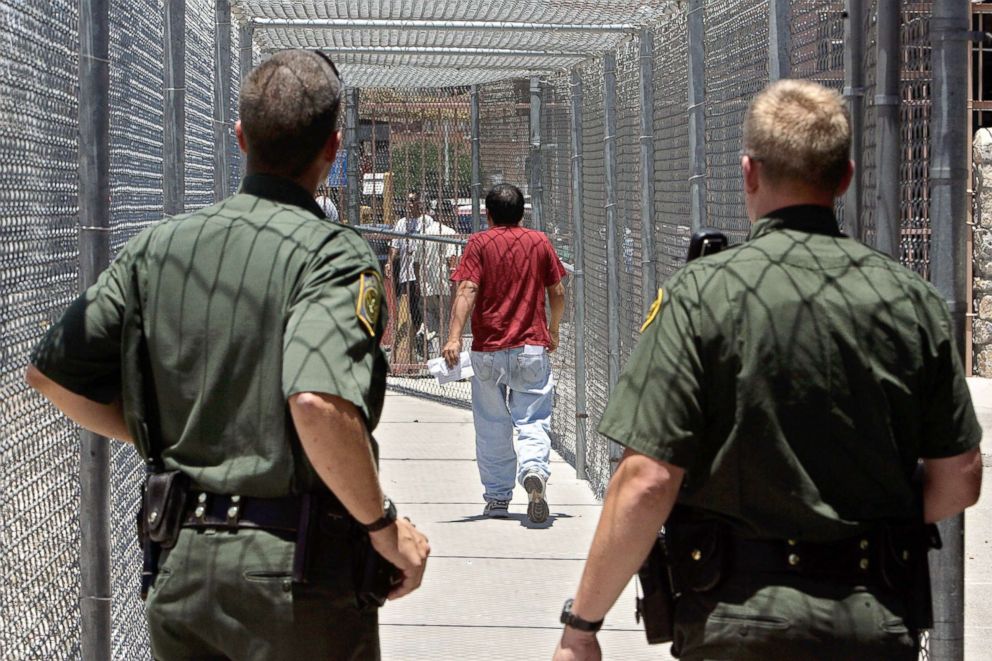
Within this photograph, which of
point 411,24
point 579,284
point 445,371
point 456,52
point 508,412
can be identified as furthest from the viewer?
point 456,52

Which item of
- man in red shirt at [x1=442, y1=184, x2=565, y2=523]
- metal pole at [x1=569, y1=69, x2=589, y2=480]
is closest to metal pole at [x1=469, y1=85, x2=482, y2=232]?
metal pole at [x1=569, y1=69, x2=589, y2=480]

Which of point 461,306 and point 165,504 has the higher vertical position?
point 461,306

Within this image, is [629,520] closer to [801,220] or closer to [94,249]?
[801,220]

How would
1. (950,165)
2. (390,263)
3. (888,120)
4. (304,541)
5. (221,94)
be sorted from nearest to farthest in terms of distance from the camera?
(304,541) < (950,165) < (888,120) < (221,94) < (390,263)

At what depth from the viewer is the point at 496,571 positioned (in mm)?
7172

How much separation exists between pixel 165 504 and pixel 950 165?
1.96 meters

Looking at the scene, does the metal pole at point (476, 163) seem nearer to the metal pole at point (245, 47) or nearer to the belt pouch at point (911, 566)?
the metal pole at point (245, 47)

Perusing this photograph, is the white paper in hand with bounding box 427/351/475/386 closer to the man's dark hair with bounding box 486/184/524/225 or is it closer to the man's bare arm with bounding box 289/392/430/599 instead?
the man's dark hair with bounding box 486/184/524/225

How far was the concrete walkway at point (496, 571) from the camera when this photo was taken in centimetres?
600

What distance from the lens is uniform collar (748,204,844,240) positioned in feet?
9.39

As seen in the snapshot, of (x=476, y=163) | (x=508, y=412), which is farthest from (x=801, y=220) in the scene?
(x=476, y=163)

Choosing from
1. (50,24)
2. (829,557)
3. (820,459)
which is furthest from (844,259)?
(50,24)

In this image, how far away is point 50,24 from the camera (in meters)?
3.73

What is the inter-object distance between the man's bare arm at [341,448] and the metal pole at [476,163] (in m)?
9.70
